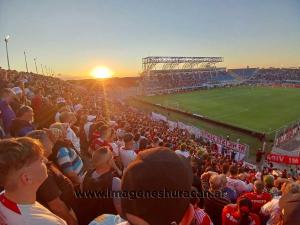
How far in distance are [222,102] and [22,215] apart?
2029 inches

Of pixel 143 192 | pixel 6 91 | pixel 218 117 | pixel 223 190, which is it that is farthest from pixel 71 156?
pixel 218 117

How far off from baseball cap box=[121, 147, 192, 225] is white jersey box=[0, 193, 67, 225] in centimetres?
123

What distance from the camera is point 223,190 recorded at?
5.57 m

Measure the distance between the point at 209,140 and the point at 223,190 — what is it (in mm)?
19717

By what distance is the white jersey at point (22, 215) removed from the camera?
8.07 ft

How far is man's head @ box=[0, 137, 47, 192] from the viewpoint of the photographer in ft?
8.43

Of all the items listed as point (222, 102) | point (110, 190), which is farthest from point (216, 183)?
point (222, 102)

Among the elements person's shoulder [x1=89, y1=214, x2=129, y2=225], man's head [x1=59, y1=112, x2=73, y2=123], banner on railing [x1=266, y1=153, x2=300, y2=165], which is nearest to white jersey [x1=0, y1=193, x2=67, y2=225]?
person's shoulder [x1=89, y1=214, x2=129, y2=225]

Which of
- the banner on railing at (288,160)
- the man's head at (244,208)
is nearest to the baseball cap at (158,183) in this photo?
the man's head at (244,208)

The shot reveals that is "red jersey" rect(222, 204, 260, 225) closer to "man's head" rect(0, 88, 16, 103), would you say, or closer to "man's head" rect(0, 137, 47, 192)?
"man's head" rect(0, 137, 47, 192)

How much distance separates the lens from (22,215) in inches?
98.9

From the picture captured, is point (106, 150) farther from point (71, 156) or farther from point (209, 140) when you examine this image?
point (209, 140)

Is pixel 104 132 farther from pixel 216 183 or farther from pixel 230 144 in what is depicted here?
pixel 230 144

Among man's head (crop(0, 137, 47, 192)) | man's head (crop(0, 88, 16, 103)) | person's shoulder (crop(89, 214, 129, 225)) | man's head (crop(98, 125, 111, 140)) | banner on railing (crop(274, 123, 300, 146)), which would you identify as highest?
man's head (crop(0, 88, 16, 103))
